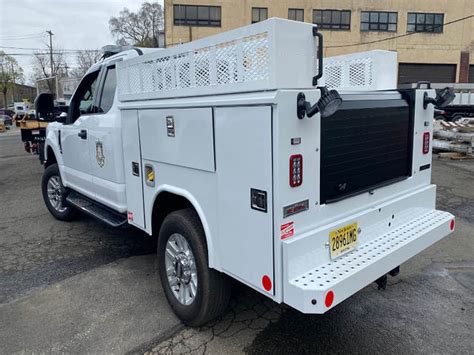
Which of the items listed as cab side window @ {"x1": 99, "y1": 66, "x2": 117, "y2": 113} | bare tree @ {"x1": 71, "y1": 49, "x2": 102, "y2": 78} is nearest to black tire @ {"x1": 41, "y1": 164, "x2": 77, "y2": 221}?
Answer: cab side window @ {"x1": 99, "y1": 66, "x2": 117, "y2": 113}

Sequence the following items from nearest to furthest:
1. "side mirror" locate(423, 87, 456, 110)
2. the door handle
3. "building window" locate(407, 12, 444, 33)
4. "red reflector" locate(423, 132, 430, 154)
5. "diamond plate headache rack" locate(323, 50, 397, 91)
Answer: "side mirror" locate(423, 87, 456, 110)
"red reflector" locate(423, 132, 430, 154)
"diamond plate headache rack" locate(323, 50, 397, 91)
the door handle
"building window" locate(407, 12, 444, 33)

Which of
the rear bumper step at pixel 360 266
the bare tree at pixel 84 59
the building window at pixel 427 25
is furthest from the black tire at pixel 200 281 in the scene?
the bare tree at pixel 84 59

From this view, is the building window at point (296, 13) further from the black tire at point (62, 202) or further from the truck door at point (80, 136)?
the truck door at point (80, 136)

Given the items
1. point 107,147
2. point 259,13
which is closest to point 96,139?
point 107,147

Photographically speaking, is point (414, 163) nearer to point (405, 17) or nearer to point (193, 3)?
point (193, 3)

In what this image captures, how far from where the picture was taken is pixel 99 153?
4609 millimetres

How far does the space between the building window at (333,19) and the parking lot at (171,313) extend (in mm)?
32729

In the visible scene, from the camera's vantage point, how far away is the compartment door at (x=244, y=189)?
98.0 inches

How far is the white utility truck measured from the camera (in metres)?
2.49

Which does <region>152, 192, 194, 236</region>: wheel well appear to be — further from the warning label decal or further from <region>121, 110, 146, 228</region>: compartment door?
the warning label decal

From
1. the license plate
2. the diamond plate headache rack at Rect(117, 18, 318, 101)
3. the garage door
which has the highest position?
the garage door

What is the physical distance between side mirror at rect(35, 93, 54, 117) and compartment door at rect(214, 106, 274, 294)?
3914 mm

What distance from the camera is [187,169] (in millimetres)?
3164

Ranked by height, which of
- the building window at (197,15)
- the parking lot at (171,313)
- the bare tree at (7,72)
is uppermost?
the building window at (197,15)
